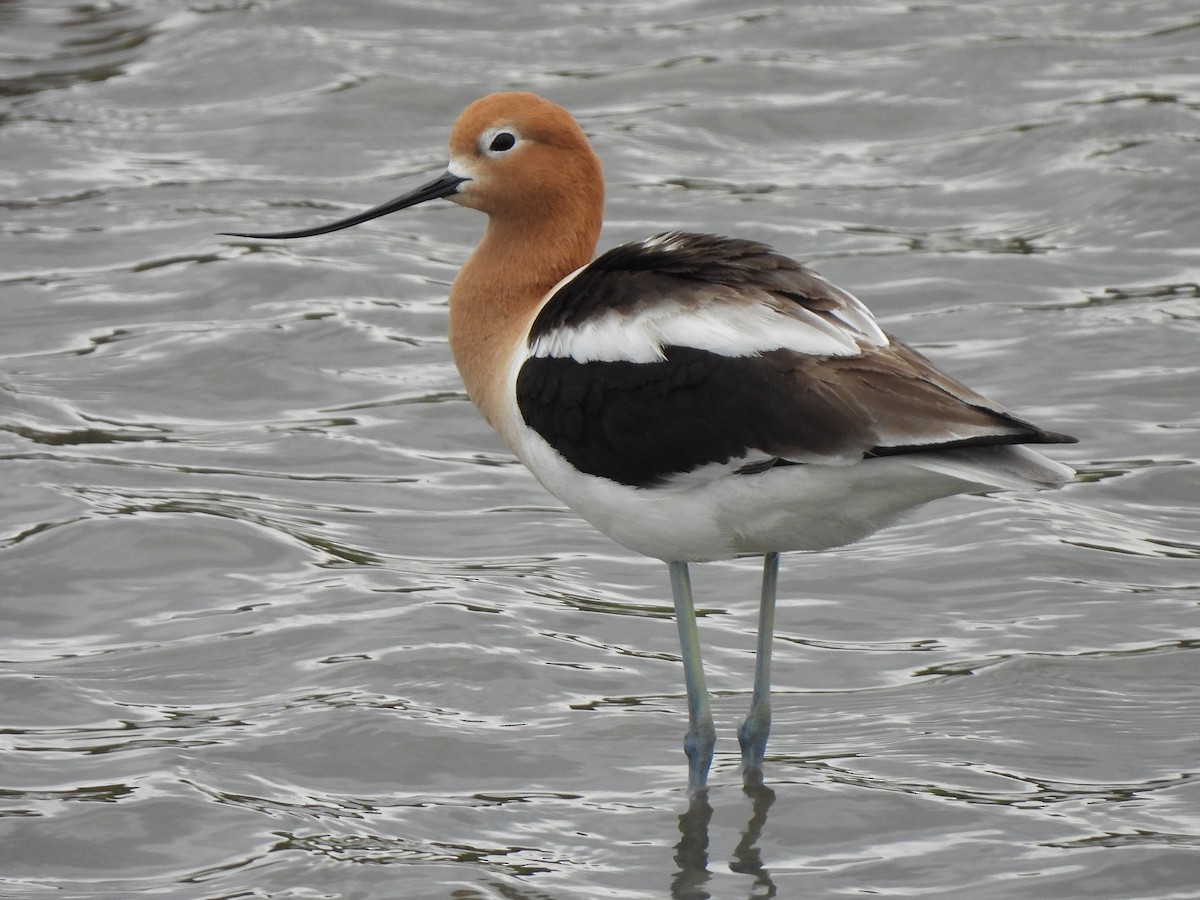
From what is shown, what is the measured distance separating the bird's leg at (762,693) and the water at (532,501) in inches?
6.8

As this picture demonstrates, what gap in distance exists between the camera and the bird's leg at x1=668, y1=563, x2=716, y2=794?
5949 mm

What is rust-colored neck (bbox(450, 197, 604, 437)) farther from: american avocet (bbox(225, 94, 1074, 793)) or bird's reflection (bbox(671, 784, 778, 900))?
bird's reflection (bbox(671, 784, 778, 900))

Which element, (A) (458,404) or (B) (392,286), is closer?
(A) (458,404)

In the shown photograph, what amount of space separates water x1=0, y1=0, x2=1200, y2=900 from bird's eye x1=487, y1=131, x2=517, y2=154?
189 cm

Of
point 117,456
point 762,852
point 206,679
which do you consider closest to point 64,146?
point 117,456

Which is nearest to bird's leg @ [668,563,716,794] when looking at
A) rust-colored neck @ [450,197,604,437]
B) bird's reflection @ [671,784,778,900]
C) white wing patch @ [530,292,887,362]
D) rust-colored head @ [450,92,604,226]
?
bird's reflection @ [671,784,778,900]

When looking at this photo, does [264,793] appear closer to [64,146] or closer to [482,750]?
[482,750]

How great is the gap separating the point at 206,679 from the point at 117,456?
2.29 meters

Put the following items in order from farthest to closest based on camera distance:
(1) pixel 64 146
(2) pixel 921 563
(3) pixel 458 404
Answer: (1) pixel 64 146
(3) pixel 458 404
(2) pixel 921 563

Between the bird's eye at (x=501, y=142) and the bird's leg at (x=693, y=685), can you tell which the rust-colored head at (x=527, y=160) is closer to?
the bird's eye at (x=501, y=142)

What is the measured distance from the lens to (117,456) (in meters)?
8.92

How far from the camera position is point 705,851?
229 inches

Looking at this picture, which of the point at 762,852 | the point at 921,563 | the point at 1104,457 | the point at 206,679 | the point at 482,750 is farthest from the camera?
the point at 1104,457

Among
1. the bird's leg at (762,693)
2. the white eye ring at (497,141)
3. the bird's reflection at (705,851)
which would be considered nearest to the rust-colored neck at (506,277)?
the white eye ring at (497,141)
